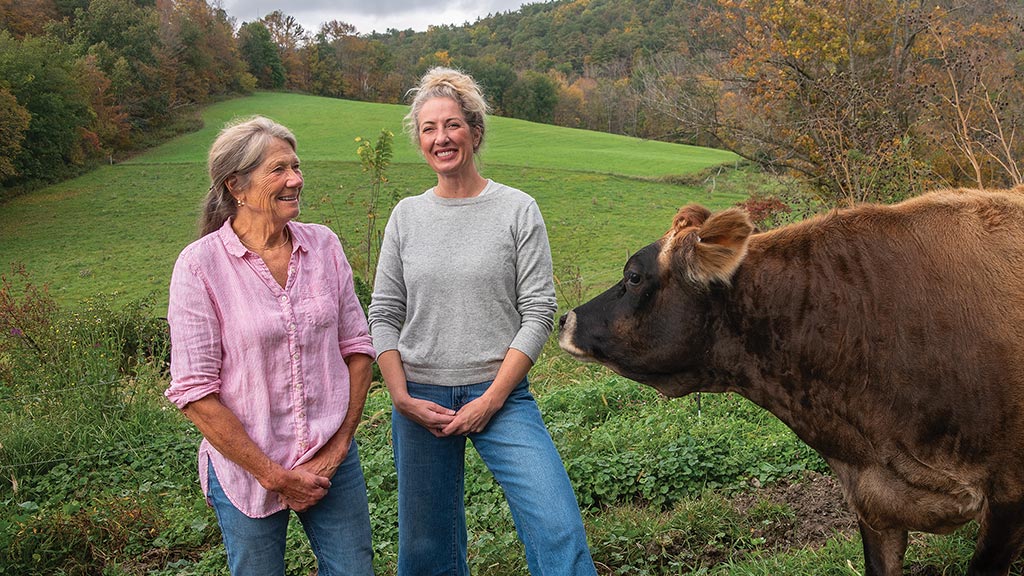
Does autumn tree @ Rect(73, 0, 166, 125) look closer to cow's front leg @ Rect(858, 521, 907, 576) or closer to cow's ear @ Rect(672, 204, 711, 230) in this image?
cow's ear @ Rect(672, 204, 711, 230)

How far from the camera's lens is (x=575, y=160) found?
41.2m

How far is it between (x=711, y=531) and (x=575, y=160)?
124 feet

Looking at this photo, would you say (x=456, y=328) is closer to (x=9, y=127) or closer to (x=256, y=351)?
(x=256, y=351)

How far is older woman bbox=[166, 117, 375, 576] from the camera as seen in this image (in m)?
2.66

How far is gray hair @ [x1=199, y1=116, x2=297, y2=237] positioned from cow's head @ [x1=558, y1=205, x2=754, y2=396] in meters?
1.49

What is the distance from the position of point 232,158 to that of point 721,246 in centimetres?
192

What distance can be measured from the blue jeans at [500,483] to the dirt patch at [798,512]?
6.00 feet

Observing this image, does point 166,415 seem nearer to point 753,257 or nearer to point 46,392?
point 46,392

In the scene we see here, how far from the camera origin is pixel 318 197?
24531mm

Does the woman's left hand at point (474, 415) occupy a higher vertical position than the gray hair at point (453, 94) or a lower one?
lower

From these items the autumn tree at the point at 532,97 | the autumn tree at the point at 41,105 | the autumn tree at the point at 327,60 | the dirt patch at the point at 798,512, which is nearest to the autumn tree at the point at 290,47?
the autumn tree at the point at 327,60

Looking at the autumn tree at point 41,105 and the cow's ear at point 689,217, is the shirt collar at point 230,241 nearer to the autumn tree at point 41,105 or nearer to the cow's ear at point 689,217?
the cow's ear at point 689,217

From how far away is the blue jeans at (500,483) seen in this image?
281 cm

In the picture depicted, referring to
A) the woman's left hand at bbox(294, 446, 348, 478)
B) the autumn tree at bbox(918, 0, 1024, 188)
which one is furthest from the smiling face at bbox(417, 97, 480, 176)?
the autumn tree at bbox(918, 0, 1024, 188)
